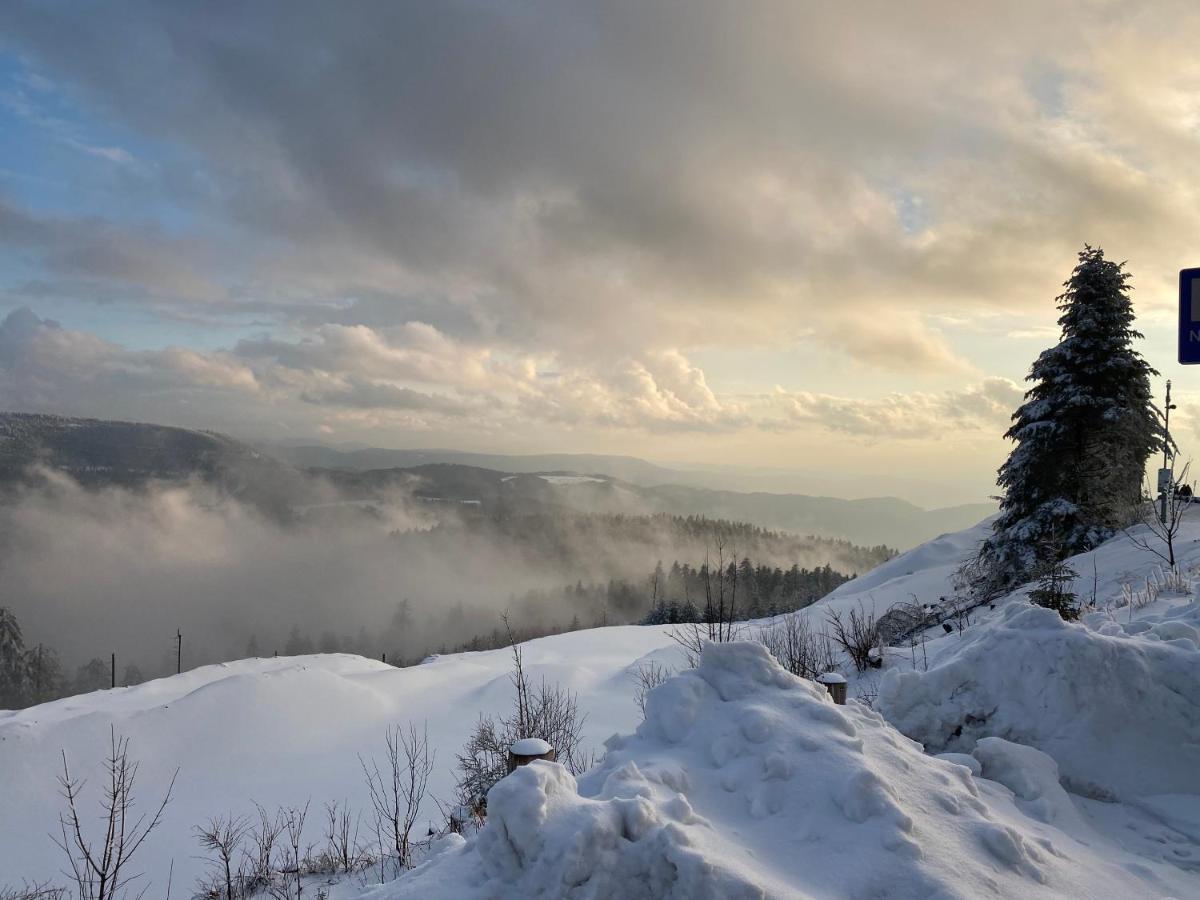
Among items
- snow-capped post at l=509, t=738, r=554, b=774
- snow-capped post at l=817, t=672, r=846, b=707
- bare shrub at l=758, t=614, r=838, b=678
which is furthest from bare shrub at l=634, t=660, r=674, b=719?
snow-capped post at l=509, t=738, r=554, b=774

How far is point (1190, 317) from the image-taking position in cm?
639

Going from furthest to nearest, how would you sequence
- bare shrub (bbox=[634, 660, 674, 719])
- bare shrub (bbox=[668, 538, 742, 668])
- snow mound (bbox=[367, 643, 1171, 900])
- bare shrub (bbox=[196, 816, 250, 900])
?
bare shrub (bbox=[634, 660, 674, 719]) → bare shrub (bbox=[668, 538, 742, 668]) → bare shrub (bbox=[196, 816, 250, 900]) → snow mound (bbox=[367, 643, 1171, 900])

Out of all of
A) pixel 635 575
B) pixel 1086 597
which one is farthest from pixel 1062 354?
pixel 635 575

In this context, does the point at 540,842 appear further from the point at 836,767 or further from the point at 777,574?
the point at 777,574

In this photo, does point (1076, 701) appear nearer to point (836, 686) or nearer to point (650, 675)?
point (836, 686)

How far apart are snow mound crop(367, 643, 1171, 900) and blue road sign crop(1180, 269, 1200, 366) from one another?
172 inches

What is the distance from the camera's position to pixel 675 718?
15.6 ft

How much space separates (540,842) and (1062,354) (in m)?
21.0

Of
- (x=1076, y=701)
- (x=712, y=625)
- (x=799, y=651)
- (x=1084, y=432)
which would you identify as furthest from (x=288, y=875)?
(x=1084, y=432)

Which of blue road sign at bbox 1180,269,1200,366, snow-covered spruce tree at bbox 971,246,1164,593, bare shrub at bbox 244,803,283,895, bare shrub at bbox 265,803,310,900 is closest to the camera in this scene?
blue road sign at bbox 1180,269,1200,366

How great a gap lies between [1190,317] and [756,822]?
6.40 metres

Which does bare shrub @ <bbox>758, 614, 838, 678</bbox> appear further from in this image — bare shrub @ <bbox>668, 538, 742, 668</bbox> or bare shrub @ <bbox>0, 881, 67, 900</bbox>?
bare shrub @ <bbox>0, 881, 67, 900</bbox>

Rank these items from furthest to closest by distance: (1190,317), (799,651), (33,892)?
(799,651) → (33,892) → (1190,317)

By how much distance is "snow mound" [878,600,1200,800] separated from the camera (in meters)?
5.53
